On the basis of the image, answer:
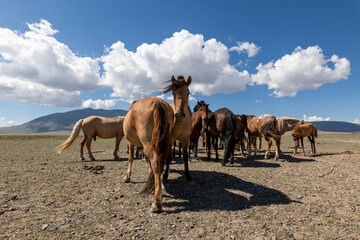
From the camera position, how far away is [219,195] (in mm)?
4676

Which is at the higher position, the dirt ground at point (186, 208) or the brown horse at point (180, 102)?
the brown horse at point (180, 102)

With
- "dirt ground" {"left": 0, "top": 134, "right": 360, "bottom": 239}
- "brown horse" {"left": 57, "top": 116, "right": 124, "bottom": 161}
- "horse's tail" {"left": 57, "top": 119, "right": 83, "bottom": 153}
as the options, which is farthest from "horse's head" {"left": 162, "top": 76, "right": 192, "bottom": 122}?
"horse's tail" {"left": 57, "top": 119, "right": 83, "bottom": 153}

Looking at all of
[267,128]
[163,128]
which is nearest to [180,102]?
[163,128]

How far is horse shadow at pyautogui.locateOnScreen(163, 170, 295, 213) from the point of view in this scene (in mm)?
4059

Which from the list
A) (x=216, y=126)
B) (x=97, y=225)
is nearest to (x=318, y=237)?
(x=97, y=225)

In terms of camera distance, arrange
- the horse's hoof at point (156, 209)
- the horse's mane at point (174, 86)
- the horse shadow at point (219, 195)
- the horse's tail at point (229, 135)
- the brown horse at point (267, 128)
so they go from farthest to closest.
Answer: the brown horse at point (267, 128) < the horse's tail at point (229, 135) < the horse's mane at point (174, 86) < the horse shadow at point (219, 195) < the horse's hoof at point (156, 209)

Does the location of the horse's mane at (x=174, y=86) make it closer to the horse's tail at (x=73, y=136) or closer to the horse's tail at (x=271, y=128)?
the horse's tail at (x=73, y=136)

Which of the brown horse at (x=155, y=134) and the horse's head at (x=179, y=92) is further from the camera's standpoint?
the horse's head at (x=179, y=92)

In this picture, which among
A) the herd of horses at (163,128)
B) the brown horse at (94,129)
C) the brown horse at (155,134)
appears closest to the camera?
the brown horse at (155,134)

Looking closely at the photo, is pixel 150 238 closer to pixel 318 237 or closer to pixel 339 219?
pixel 318 237

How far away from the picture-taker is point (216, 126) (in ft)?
30.7

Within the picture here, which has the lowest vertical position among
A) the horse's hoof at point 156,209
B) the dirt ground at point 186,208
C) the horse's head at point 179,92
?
the dirt ground at point 186,208

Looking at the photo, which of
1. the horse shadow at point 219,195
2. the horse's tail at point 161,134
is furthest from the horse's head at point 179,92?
the horse shadow at point 219,195

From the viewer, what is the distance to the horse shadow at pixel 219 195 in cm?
406
